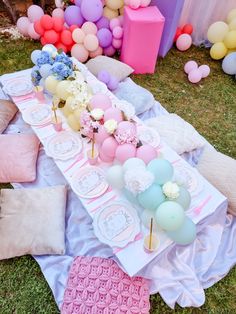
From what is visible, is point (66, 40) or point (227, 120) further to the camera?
point (66, 40)

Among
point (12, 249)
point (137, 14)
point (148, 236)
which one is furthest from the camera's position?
point (137, 14)

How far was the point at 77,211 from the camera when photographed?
216 centimetres

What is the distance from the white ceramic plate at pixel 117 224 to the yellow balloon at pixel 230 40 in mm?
2424

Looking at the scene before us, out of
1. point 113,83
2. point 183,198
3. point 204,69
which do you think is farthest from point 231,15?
point 183,198

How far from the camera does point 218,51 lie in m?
3.54

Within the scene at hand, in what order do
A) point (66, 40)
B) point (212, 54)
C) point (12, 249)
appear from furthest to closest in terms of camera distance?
point (212, 54)
point (66, 40)
point (12, 249)

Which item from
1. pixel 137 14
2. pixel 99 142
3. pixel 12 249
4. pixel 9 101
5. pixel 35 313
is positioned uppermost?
pixel 137 14

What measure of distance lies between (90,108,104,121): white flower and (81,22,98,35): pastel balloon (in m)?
1.52

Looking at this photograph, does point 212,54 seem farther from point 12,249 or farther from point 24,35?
point 12,249

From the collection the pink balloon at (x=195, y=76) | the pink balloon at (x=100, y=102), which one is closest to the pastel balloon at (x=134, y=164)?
the pink balloon at (x=100, y=102)

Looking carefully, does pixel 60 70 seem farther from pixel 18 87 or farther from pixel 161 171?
pixel 161 171

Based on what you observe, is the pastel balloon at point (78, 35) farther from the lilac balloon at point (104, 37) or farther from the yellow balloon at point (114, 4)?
the yellow balloon at point (114, 4)

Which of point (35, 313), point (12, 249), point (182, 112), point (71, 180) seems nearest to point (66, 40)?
point (182, 112)

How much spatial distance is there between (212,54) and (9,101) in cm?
227
